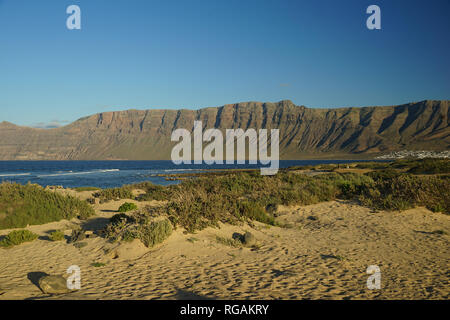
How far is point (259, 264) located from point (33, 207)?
10962 mm

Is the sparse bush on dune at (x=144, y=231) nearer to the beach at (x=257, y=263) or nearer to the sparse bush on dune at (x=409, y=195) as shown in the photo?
the beach at (x=257, y=263)

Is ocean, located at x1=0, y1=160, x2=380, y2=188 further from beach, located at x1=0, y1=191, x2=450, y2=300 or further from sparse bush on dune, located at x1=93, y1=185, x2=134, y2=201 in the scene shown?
beach, located at x1=0, y1=191, x2=450, y2=300

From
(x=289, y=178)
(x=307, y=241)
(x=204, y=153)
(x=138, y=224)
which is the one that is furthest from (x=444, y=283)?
(x=204, y=153)

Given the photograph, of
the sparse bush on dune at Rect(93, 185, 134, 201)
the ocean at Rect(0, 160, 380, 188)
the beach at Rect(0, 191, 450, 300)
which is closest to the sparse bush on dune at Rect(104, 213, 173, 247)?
the beach at Rect(0, 191, 450, 300)

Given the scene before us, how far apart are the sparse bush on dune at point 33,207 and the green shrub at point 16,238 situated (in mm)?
2435

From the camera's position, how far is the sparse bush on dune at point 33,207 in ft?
41.4

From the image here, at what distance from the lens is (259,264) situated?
8.22 meters

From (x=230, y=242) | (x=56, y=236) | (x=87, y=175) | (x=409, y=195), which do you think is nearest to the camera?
(x=230, y=242)

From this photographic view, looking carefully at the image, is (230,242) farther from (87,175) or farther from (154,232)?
(87,175)

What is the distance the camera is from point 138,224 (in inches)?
402

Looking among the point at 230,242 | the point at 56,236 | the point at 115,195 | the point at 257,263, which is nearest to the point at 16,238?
the point at 56,236

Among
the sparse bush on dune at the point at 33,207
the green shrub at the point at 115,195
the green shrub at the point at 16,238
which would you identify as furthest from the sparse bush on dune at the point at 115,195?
the green shrub at the point at 16,238

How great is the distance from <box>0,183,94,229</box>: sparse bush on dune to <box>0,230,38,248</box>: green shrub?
2435mm
